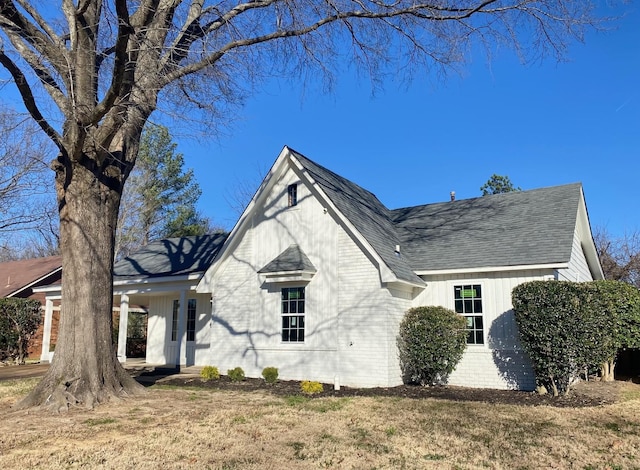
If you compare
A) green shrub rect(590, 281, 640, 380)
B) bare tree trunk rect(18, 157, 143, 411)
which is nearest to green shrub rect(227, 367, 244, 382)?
bare tree trunk rect(18, 157, 143, 411)

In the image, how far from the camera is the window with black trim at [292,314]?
44.4 feet

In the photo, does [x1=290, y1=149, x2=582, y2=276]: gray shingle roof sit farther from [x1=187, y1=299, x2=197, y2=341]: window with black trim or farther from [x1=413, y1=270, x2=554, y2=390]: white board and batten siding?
[x1=187, y1=299, x2=197, y2=341]: window with black trim

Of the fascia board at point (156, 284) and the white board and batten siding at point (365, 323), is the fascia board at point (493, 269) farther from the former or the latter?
the fascia board at point (156, 284)

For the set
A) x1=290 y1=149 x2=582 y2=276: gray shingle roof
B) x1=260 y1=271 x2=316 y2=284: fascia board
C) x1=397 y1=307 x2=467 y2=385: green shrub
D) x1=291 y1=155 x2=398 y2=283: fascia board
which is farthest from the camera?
x1=260 y1=271 x2=316 y2=284: fascia board

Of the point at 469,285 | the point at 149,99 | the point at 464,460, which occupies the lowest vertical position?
the point at 464,460

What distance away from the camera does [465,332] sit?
12.0m

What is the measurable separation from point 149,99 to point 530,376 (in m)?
10.5

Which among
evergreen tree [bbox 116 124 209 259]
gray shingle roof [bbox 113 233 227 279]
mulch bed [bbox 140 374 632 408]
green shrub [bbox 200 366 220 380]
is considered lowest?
mulch bed [bbox 140 374 632 408]

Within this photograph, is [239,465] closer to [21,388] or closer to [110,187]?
[110,187]

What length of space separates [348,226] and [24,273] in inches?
884

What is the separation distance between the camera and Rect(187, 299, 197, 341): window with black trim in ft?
58.2

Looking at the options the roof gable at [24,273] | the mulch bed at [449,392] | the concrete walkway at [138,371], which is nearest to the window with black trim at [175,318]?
the concrete walkway at [138,371]

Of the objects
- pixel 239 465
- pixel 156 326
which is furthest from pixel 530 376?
pixel 156 326

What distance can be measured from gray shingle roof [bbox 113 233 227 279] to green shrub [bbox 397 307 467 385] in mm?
7943
